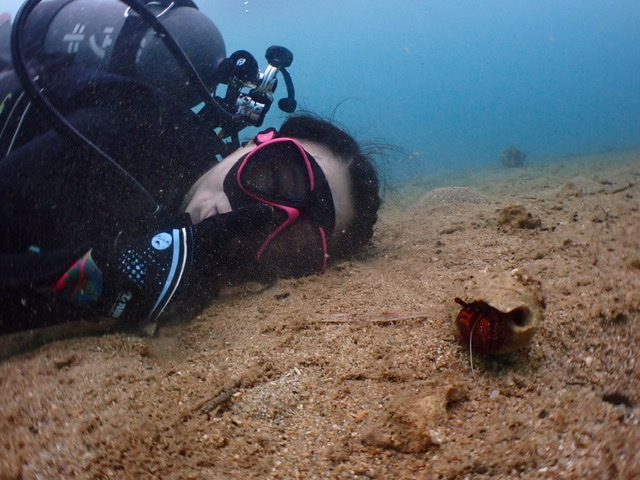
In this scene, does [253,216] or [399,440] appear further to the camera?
[253,216]

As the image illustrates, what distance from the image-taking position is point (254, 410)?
1407 millimetres

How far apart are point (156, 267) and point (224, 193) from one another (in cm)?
87

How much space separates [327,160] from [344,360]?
6.45 feet

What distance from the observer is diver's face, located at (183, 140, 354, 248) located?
279 centimetres

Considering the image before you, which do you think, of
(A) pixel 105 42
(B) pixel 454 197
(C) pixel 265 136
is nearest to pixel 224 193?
(C) pixel 265 136

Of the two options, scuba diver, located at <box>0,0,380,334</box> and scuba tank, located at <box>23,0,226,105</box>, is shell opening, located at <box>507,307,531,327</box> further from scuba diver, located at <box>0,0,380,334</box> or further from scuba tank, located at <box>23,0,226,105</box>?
scuba tank, located at <box>23,0,226,105</box>

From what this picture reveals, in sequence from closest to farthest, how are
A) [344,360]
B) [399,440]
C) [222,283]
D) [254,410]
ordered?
1. [399,440]
2. [254,410]
3. [344,360]
4. [222,283]

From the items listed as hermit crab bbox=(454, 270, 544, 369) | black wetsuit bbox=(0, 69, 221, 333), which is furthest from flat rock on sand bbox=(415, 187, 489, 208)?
hermit crab bbox=(454, 270, 544, 369)

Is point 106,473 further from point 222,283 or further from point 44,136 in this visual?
point 44,136

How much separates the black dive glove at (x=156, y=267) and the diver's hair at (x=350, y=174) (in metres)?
0.99

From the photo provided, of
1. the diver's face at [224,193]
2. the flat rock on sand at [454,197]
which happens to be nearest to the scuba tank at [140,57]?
the diver's face at [224,193]

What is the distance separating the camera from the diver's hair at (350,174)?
3.36 metres

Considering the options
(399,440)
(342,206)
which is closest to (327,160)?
(342,206)

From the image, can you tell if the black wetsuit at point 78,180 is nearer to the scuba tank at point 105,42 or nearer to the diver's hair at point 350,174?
the scuba tank at point 105,42
